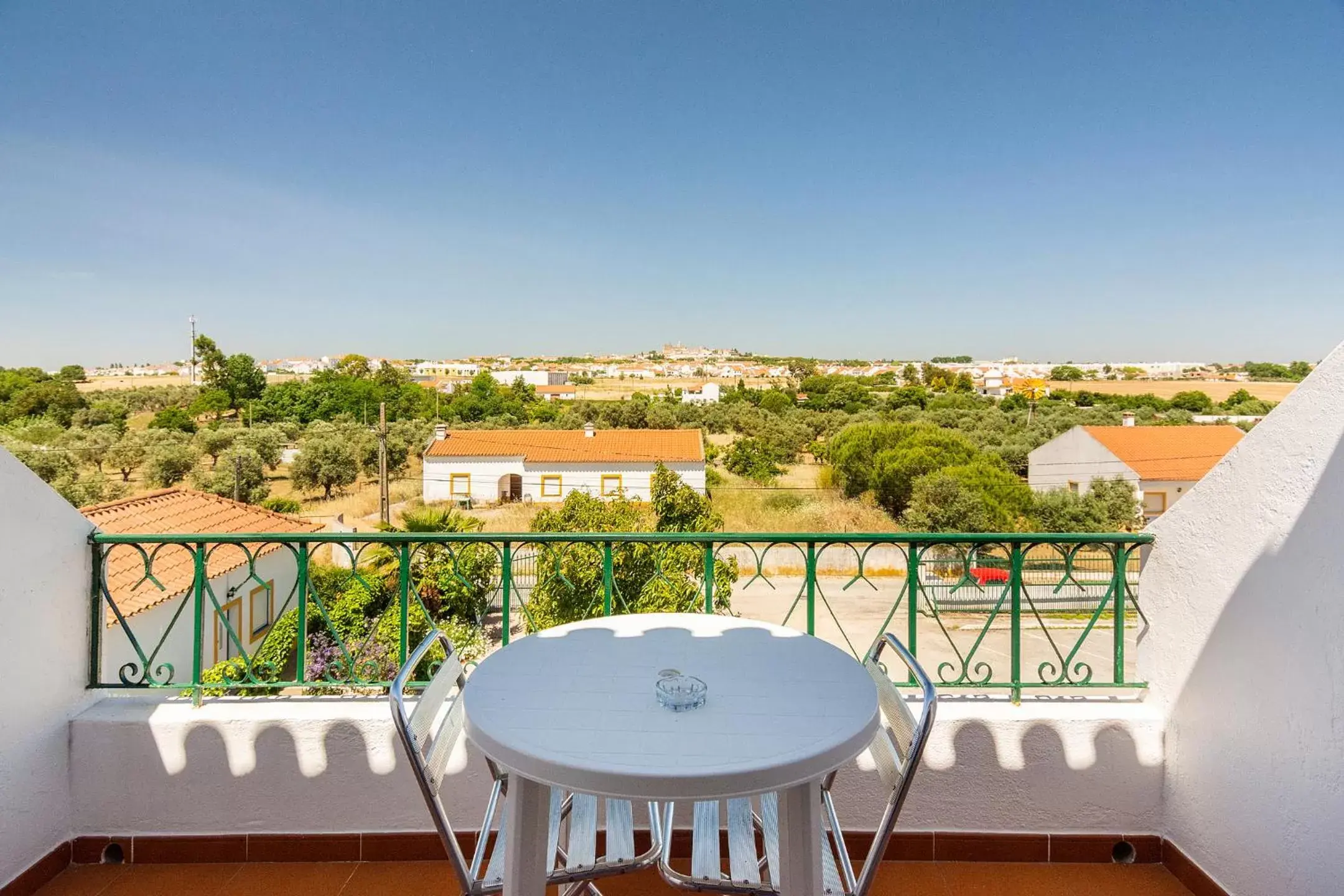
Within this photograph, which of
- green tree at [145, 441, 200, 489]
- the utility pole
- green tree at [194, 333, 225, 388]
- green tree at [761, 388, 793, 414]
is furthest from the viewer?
green tree at [761, 388, 793, 414]

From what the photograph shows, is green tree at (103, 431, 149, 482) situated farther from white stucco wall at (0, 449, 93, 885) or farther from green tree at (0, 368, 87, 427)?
white stucco wall at (0, 449, 93, 885)

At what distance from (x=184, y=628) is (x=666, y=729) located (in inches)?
370

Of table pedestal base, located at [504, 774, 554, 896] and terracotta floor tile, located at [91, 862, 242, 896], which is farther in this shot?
terracotta floor tile, located at [91, 862, 242, 896]

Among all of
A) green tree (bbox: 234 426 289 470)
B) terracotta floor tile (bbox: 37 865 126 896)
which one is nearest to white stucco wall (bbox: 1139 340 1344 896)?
terracotta floor tile (bbox: 37 865 126 896)

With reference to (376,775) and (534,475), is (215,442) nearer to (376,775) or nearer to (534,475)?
(534,475)

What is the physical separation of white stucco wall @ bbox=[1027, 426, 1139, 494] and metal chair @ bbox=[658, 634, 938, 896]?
29740 mm

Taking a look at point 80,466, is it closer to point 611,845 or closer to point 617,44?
point 617,44

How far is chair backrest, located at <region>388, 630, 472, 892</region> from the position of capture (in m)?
0.96

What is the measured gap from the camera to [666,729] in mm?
931

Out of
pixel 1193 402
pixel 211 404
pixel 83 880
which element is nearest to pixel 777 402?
pixel 1193 402

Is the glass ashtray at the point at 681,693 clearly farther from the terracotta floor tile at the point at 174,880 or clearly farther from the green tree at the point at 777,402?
the green tree at the point at 777,402

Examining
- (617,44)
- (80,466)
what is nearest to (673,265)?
(617,44)

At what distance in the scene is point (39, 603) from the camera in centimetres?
160

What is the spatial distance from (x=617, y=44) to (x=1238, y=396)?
23421mm
